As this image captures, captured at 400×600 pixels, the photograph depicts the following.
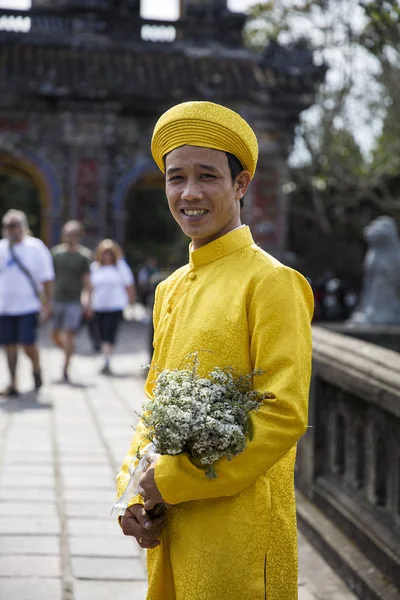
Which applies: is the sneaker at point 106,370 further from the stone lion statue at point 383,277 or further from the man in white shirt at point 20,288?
the stone lion statue at point 383,277

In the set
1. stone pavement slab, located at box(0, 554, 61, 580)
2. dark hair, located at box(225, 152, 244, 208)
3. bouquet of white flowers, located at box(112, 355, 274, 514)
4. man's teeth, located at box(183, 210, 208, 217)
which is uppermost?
dark hair, located at box(225, 152, 244, 208)

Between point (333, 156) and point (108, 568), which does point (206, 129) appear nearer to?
point (108, 568)

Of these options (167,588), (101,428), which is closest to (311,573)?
(167,588)

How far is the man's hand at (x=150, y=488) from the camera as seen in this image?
2.18m

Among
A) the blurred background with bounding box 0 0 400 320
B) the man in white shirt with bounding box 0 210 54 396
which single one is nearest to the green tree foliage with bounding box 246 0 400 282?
the blurred background with bounding box 0 0 400 320

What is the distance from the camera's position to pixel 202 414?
2117mm

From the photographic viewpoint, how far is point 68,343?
10.2m

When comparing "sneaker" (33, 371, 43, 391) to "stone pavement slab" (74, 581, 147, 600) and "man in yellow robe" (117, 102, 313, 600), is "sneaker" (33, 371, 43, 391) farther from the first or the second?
"man in yellow robe" (117, 102, 313, 600)

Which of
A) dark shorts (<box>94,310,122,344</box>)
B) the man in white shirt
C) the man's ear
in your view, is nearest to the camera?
the man's ear

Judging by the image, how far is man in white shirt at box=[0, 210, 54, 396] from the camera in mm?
8938

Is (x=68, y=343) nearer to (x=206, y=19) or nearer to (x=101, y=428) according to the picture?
(x=101, y=428)

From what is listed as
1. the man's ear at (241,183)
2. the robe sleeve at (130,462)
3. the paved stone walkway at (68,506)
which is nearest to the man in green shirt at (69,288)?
the paved stone walkway at (68,506)

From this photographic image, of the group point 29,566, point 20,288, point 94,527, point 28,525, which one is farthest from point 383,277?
point 29,566

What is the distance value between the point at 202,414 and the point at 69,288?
8229 mm
